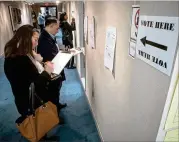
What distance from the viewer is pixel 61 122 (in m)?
2.61

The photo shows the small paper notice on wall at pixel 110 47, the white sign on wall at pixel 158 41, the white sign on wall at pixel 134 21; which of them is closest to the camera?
the white sign on wall at pixel 158 41

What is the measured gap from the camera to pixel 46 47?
2.29 meters

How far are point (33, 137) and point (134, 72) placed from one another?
1.44 meters

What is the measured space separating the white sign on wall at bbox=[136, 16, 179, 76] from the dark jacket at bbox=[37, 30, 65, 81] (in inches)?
63.1

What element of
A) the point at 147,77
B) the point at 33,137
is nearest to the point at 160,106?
the point at 147,77

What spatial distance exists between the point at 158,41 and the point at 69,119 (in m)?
2.27

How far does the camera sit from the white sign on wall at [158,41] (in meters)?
0.68

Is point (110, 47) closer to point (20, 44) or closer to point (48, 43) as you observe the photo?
point (20, 44)

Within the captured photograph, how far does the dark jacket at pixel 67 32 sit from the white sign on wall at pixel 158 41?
374cm

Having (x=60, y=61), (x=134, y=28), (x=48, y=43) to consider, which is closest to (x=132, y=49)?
(x=134, y=28)

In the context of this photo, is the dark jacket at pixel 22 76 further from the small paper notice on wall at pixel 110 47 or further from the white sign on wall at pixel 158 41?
the white sign on wall at pixel 158 41

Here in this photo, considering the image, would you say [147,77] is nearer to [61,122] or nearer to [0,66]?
[61,122]

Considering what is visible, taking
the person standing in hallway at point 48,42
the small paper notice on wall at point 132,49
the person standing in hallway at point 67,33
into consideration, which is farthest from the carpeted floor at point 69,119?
the small paper notice on wall at point 132,49

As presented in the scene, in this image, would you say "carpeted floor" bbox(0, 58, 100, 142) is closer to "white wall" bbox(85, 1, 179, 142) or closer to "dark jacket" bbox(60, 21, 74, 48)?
"white wall" bbox(85, 1, 179, 142)
